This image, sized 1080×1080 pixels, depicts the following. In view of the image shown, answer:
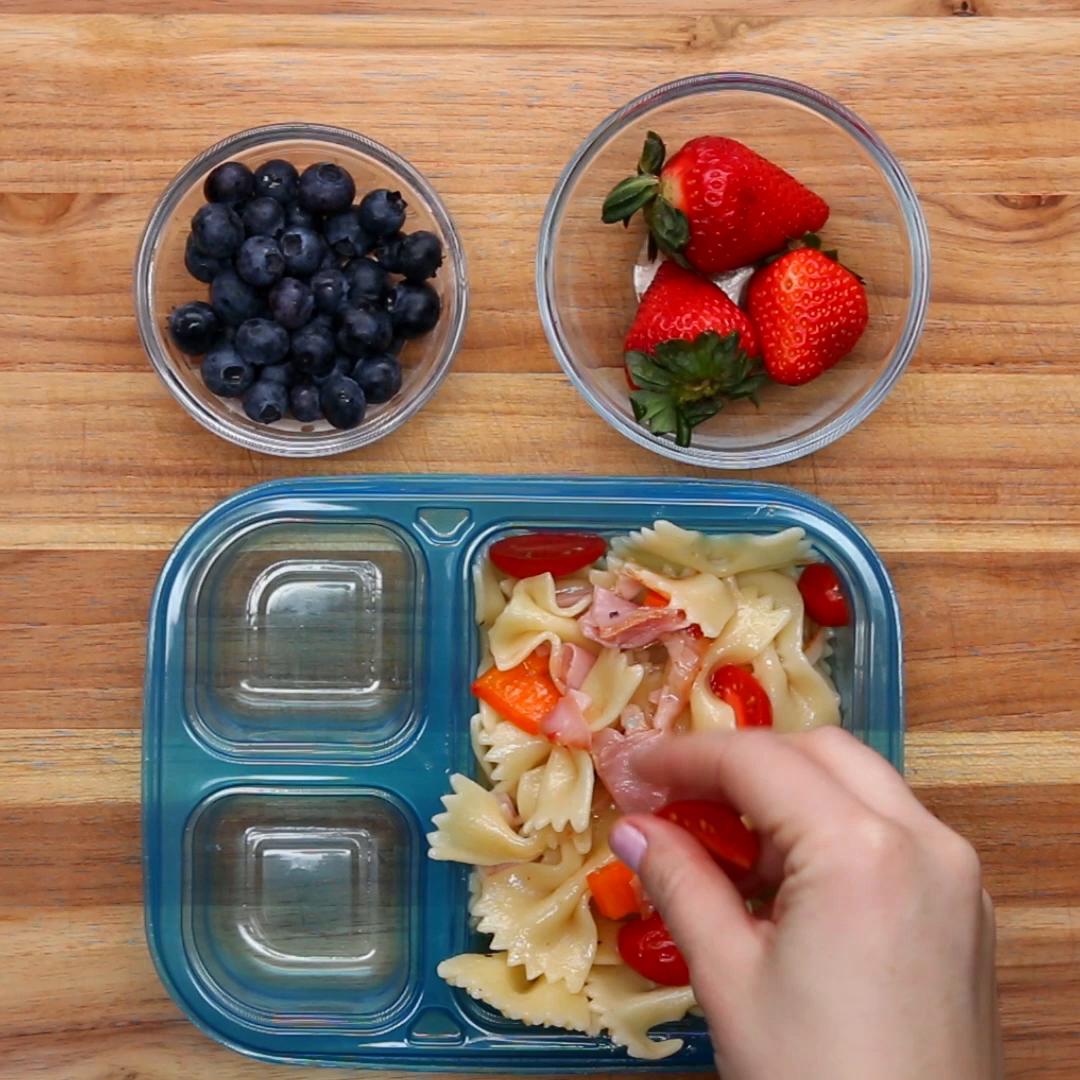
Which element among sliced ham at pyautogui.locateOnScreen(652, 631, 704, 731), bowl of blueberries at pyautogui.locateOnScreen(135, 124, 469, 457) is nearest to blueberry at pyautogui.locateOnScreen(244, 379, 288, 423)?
bowl of blueberries at pyautogui.locateOnScreen(135, 124, 469, 457)

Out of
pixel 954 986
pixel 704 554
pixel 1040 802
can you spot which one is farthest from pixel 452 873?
pixel 1040 802

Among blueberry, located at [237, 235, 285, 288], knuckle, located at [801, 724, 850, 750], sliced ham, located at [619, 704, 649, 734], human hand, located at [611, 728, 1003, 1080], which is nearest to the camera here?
human hand, located at [611, 728, 1003, 1080]

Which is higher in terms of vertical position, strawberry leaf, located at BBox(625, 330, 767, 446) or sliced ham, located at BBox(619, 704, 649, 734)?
strawberry leaf, located at BBox(625, 330, 767, 446)

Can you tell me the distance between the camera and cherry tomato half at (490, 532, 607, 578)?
4.85ft

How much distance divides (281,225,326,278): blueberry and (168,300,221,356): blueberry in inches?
4.6

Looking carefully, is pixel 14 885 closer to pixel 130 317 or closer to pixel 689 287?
pixel 130 317

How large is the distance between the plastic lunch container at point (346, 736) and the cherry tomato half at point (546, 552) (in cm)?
2

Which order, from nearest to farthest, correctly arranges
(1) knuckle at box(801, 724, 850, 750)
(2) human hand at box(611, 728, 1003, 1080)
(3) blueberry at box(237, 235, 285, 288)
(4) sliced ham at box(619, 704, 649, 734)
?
1. (2) human hand at box(611, 728, 1003, 1080)
2. (1) knuckle at box(801, 724, 850, 750)
3. (3) blueberry at box(237, 235, 285, 288)
4. (4) sliced ham at box(619, 704, 649, 734)

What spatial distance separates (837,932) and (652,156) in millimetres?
900

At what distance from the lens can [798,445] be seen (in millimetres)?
1501

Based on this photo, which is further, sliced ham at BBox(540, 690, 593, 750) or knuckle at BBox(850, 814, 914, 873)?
sliced ham at BBox(540, 690, 593, 750)

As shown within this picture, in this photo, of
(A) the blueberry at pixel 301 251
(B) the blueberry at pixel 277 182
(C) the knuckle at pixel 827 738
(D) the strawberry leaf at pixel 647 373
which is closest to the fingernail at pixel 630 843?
(C) the knuckle at pixel 827 738

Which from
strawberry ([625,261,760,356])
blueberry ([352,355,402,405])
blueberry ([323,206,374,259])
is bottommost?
blueberry ([352,355,402,405])

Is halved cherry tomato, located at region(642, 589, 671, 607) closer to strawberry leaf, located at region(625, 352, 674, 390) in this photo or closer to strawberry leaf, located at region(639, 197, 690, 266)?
strawberry leaf, located at region(625, 352, 674, 390)
